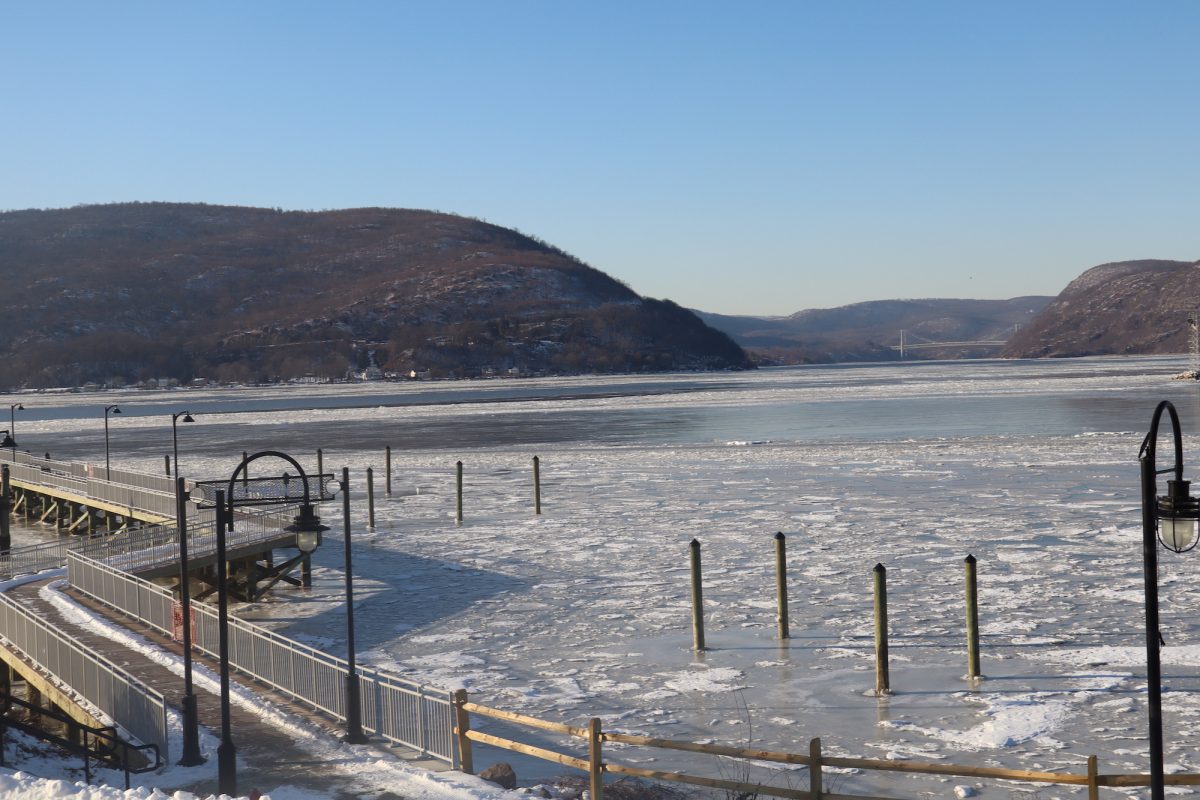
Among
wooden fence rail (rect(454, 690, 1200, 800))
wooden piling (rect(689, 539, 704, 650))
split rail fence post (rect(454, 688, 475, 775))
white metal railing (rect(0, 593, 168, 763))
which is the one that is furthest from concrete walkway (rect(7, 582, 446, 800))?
wooden piling (rect(689, 539, 704, 650))

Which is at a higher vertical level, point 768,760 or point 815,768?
point 815,768

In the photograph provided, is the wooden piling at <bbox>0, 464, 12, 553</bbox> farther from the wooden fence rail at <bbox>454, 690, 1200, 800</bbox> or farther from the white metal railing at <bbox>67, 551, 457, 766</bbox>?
the wooden fence rail at <bbox>454, 690, 1200, 800</bbox>

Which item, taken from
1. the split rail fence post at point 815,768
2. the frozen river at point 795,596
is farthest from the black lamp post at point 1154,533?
the frozen river at point 795,596

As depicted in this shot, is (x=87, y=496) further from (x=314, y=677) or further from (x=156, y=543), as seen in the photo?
(x=314, y=677)

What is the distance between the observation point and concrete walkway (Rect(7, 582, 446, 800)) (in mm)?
14555

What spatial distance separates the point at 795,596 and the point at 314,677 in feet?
36.9

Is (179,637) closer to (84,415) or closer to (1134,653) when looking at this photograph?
(1134,653)

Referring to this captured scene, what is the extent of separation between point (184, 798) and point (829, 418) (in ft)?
247

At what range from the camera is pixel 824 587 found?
1022 inches

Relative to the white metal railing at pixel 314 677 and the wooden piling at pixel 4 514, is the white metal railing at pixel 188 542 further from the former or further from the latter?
the wooden piling at pixel 4 514

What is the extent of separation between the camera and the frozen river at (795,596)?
17094 millimetres

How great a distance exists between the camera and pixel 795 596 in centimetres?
2533

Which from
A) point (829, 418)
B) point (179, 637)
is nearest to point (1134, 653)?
point (179, 637)

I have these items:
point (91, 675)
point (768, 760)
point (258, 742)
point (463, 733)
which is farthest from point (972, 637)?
point (91, 675)
